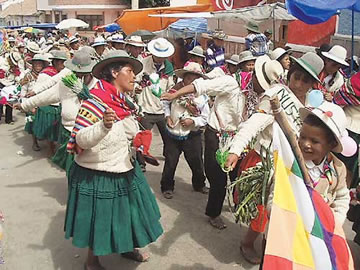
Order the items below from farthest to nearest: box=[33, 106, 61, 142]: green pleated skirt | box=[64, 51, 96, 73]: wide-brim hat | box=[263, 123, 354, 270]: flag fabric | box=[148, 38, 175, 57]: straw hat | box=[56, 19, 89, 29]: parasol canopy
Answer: box=[56, 19, 89, 29]: parasol canopy
box=[33, 106, 61, 142]: green pleated skirt
box=[148, 38, 175, 57]: straw hat
box=[64, 51, 96, 73]: wide-brim hat
box=[263, 123, 354, 270]: flag fabric

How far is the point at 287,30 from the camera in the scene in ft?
32.2

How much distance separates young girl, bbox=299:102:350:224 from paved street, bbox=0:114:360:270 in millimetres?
1508

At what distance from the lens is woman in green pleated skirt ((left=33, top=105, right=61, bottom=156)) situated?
6.80m

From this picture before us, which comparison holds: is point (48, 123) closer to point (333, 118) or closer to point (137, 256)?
point (137, 256)

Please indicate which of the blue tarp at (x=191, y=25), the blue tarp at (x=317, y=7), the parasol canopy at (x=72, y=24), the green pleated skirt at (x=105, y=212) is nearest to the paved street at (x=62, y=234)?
the green pleated skirt at (x=105, y=212)

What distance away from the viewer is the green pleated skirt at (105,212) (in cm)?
324

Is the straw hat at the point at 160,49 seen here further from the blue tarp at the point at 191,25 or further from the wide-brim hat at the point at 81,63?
the blue tarp at the point at 191,25

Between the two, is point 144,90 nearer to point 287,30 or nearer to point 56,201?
point 56,201

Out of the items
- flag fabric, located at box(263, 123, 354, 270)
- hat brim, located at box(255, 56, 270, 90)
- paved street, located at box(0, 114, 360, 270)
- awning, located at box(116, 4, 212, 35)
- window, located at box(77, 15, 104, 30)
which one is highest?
window, located at box(77, 15, 104, 30)

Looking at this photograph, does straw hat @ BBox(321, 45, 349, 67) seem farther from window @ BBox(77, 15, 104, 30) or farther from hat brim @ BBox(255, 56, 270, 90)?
window @ BBox(77, 15, 104, 30)

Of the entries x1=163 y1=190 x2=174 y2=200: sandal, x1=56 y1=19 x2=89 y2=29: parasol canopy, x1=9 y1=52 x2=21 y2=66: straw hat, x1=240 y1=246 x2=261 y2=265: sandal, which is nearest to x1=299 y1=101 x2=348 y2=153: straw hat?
x1=240 y1=246 x2=261 y2=265: sandal

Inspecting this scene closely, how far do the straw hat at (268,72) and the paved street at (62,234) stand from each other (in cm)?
167

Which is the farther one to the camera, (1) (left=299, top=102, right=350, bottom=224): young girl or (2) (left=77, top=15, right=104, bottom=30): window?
(2) (left=77, top=15, right=104, bottom=30): window

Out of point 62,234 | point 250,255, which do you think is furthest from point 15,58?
point 250,255
